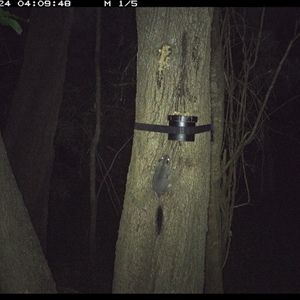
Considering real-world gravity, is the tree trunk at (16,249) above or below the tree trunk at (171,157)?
below

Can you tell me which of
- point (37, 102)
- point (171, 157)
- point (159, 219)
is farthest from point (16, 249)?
point (37, 102)

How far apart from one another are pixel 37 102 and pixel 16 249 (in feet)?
14.2

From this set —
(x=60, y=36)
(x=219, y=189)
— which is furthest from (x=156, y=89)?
(x=60, y=36)

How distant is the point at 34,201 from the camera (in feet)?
30.2

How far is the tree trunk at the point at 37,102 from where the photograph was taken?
8.77 m

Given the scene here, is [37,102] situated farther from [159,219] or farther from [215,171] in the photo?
[159,219]

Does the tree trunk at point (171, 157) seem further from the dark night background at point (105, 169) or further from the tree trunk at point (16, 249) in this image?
the dark night background at point (105, 169)

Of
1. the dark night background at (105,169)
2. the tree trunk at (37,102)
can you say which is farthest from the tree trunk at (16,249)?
the dark night background at (105,169)

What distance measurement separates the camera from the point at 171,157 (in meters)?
3.55

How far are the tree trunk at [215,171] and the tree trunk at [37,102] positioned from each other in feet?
12.7

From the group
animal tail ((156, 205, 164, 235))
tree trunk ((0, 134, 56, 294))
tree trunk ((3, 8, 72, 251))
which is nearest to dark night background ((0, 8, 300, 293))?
tree trunk ((3, 8, 72, 251))

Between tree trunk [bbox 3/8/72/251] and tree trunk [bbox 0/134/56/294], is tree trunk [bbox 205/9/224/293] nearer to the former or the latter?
tree trunk [bbox 0/134/56/294]

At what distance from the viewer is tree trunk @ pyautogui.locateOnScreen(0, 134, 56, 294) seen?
4.77 meters

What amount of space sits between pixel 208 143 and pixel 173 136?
362 millimetres
